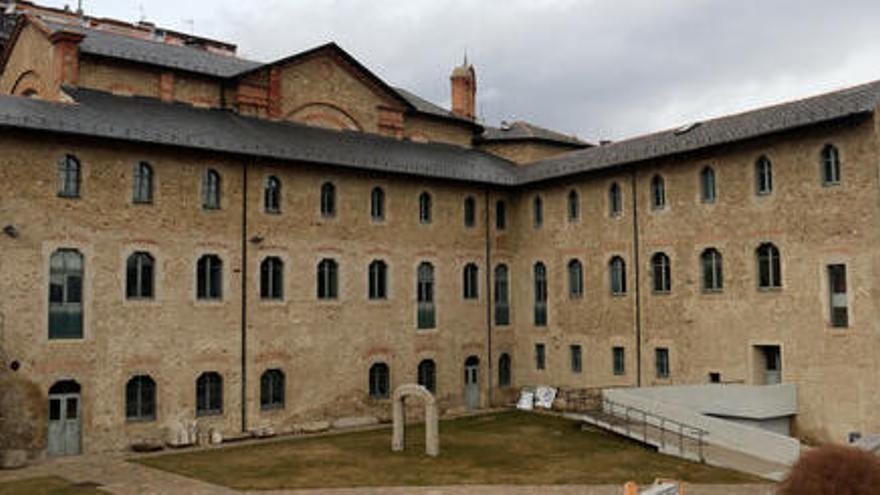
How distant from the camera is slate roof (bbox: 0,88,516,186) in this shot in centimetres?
2197

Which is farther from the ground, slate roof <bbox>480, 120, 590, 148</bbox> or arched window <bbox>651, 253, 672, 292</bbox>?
slate roof <bbox>480, 120, 590, 148</bbox>

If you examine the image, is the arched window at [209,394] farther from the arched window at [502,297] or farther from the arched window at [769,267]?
the arched window at [769,267]

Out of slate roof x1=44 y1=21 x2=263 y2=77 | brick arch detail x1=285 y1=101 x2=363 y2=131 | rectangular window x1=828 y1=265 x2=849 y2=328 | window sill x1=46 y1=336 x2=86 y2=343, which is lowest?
window sill x1=46 y1=336 x2=86 y2=343

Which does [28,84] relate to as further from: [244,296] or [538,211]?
[538,211]

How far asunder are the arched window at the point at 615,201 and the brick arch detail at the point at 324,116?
9.49m

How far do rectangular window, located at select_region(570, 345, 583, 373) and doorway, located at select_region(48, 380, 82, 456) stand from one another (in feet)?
52.9

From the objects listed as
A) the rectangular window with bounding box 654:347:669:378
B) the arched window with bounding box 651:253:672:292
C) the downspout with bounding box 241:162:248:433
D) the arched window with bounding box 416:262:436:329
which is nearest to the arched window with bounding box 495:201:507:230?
the arched window with bounding box 416:262:436:329

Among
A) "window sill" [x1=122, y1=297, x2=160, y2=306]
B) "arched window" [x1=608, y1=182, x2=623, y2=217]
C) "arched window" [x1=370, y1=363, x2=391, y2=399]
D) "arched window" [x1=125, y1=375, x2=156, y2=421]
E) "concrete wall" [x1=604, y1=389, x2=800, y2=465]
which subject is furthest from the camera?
"arched window" [x1=608, y1=182, x2=623, y2=217]

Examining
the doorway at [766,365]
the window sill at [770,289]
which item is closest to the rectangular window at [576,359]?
the doorway at [766,365]

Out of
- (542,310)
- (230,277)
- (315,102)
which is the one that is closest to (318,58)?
(315,102)

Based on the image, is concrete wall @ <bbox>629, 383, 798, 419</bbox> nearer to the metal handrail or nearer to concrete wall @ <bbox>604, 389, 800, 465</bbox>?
concrete wall @ <bbox>604, 389, 800, 465</bbox>

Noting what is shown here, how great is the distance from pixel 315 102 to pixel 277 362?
9.82 metres

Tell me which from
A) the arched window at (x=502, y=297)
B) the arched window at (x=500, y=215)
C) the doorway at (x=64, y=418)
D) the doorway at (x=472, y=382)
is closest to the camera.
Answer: the doorway at (x=64, y=418)

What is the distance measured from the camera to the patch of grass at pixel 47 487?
56.3ft
